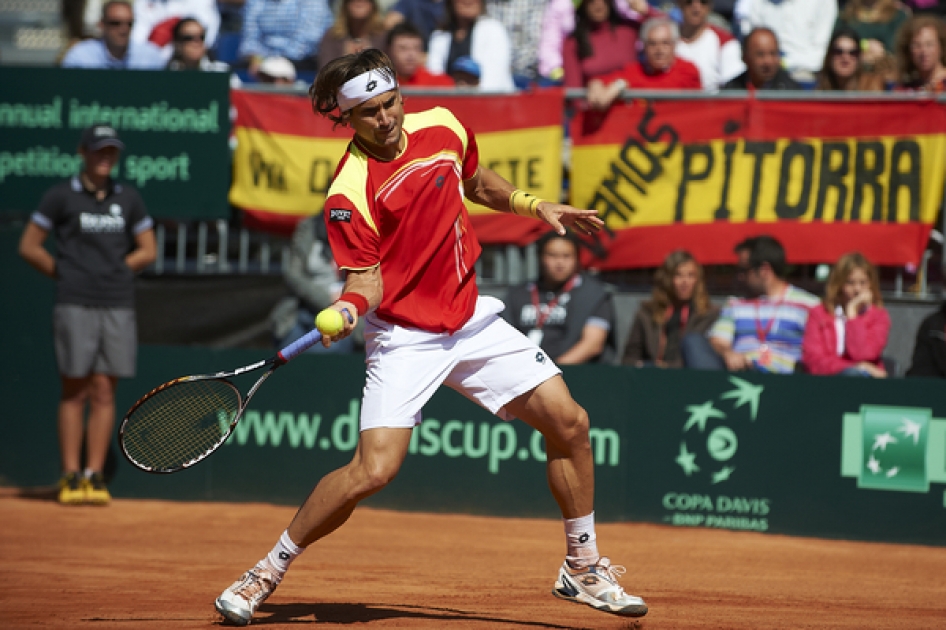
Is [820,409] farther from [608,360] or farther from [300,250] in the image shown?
[300,250]

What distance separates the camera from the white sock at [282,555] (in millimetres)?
4930

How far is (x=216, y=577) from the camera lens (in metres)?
6.31

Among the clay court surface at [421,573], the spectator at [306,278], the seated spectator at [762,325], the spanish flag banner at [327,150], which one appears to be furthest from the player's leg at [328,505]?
the spanish flag banner at [327,150]

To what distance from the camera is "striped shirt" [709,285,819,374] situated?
8328mm

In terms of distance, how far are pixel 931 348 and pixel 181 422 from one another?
5133 millimetres

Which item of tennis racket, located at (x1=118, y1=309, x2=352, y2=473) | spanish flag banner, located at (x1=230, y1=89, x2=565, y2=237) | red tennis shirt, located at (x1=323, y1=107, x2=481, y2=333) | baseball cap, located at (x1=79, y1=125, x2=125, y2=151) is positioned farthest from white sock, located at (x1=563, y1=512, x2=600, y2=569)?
baseball cap, located at (x1=79, y1=125, x2=125, y2=151)

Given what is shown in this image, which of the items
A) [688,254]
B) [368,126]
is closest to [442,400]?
[688,254]

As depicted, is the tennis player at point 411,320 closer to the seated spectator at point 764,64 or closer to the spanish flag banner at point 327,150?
the spanish flag banner at point 327,150

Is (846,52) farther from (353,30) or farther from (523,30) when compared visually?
(353,30)

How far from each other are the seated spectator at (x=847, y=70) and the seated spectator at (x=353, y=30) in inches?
146

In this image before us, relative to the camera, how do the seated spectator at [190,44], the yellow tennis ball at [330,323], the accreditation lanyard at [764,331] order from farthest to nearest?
the seated spectator at [190,44]
the accreditation lanyard at [764,331]
the yellow tennis ball at [330,323]

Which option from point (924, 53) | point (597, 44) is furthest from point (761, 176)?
point (597, 44)

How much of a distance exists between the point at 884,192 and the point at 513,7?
13.0 feet

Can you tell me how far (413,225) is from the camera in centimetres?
485
